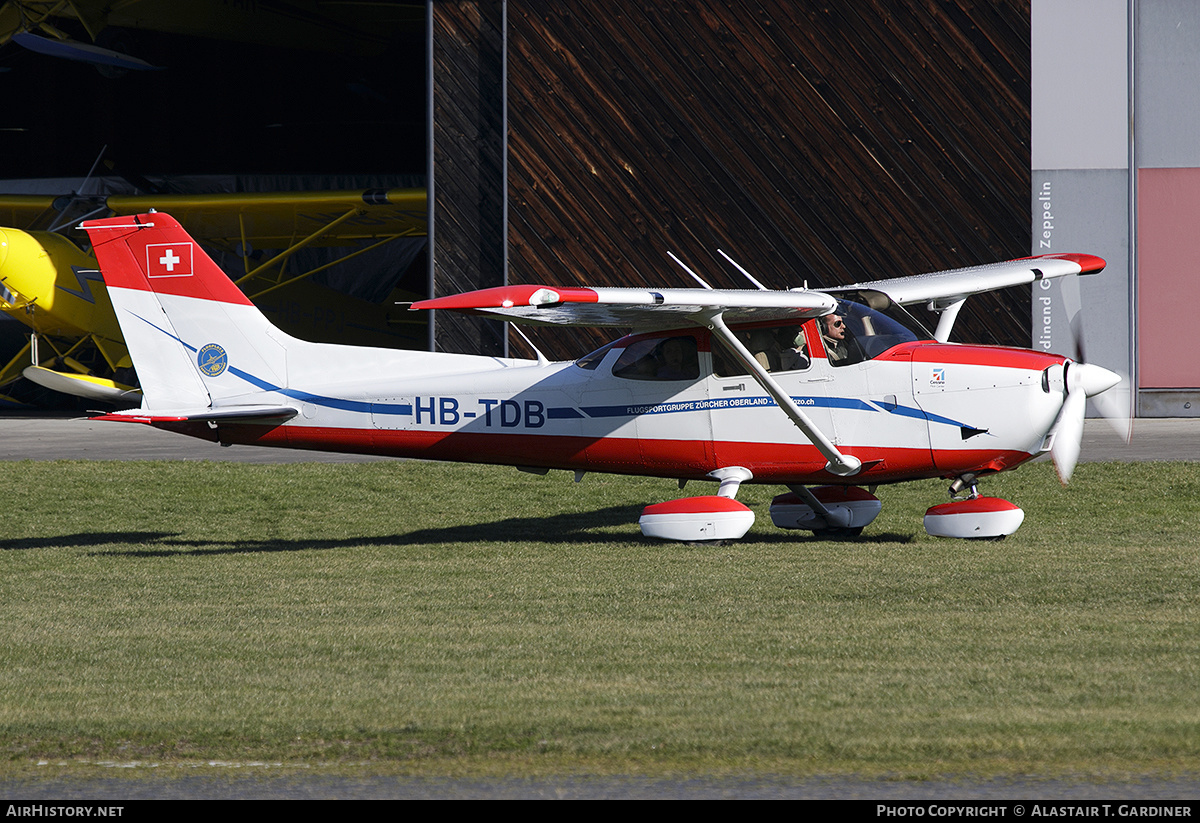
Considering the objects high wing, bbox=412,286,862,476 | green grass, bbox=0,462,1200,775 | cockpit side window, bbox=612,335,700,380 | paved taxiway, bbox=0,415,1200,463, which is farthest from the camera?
paved taxiway, bbox=0,415,1200,463

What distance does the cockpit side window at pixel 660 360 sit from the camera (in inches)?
439

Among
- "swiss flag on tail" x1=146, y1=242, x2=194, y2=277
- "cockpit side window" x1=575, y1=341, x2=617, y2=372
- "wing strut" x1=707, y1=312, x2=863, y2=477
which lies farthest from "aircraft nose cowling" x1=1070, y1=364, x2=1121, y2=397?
"swiss flag on tail" x1=146, y1=242, x2=194, y2=277

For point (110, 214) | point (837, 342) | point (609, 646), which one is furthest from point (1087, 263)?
point (110, 214)

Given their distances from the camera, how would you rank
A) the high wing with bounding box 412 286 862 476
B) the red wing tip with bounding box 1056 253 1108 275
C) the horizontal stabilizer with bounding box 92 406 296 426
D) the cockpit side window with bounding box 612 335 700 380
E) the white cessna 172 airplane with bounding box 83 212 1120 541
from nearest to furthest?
the high wing with bounding box 412 286 862 476 → the white cessna 172 airplane with bounding box 83 212 1120 541 → the cockpit side window with bounding box 612 335 700 380 → the horizontal stabilizer with bounding box 92 406 296 426 → the red wing tip with bounding box 1056 253 1108 275

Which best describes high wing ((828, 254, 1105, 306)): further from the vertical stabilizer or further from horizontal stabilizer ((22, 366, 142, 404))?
horizontal stabilizer ((22, 366, 142, 404))

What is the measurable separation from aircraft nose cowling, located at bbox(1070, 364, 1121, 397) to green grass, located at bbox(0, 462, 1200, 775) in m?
1.30

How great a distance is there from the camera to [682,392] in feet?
36.6

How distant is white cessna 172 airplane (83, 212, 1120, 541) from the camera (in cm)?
1034
